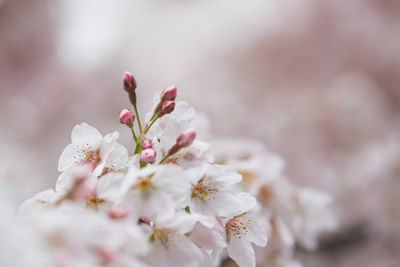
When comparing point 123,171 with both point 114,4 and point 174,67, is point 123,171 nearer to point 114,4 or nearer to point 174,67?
point 174,67

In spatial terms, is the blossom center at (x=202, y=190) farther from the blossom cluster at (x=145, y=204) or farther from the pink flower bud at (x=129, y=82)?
the pink flower bud at (x=129, y=82)

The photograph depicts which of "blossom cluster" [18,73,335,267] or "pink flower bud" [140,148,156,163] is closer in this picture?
"blossom cluster" [18,73,335,267]

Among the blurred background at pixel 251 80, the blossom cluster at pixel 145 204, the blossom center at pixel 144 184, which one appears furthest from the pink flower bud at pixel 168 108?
Answer: the blurred background at pixel 251 80

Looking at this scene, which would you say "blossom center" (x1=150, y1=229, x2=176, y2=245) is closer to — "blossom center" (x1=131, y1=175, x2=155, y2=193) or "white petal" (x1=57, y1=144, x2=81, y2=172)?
"blossom center" (x1=131, y1=175, x2=155, y2=193)

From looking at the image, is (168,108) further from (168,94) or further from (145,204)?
(145,204)

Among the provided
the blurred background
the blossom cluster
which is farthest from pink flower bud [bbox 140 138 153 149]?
the blurred background

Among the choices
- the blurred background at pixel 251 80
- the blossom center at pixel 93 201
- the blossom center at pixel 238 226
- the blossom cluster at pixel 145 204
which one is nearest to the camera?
the blossom cluster at pixel 145 204

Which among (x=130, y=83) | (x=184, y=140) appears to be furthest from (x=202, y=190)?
(x=130, y=83)
